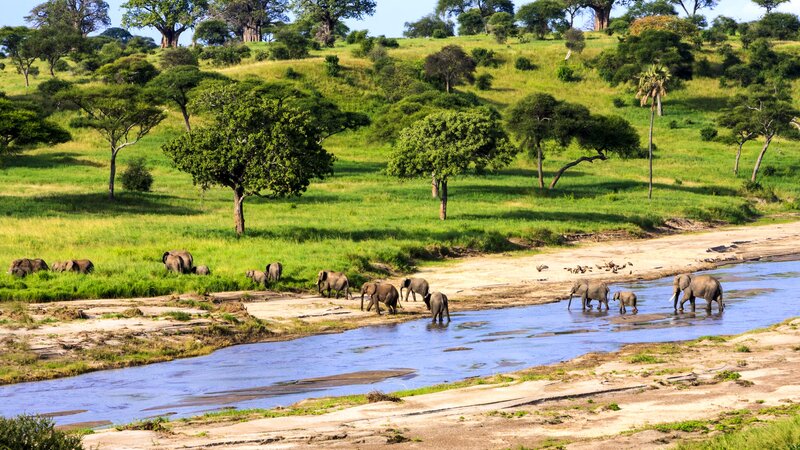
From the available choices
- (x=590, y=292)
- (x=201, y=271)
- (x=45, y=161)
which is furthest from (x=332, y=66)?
(x=590, y=292)

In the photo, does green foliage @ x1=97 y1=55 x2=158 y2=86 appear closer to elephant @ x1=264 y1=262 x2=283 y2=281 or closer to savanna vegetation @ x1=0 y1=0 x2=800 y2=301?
savanna vegetation @ x1=0 y1=0 x2=800 y2=301

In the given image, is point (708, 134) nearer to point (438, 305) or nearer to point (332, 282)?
point (332, 282)

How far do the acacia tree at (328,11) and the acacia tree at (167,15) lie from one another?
687 inches

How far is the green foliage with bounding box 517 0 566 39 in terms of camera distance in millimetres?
166250

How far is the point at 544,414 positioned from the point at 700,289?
16999 millimetres

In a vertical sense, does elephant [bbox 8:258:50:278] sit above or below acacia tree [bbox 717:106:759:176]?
below

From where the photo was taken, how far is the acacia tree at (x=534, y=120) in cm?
7969

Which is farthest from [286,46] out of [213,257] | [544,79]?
[213,257]

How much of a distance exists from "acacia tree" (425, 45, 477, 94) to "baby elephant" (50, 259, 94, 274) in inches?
3261

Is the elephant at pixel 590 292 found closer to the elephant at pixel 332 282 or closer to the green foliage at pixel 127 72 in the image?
the elephant at pixel 332 282

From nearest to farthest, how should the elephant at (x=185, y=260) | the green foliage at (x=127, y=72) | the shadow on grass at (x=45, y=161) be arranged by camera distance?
the elephant at (x=185, y=260), the shadow on grass at (x=45, y=161), the green foliage at (x=127, y=72)

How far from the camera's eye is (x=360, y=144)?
327 ft

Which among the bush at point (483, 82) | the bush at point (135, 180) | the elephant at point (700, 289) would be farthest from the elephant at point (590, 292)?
the bush at point (483, 82)

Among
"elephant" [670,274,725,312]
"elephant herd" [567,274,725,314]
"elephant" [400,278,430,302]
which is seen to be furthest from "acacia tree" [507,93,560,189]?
"elephant" [670,274,725,312]
